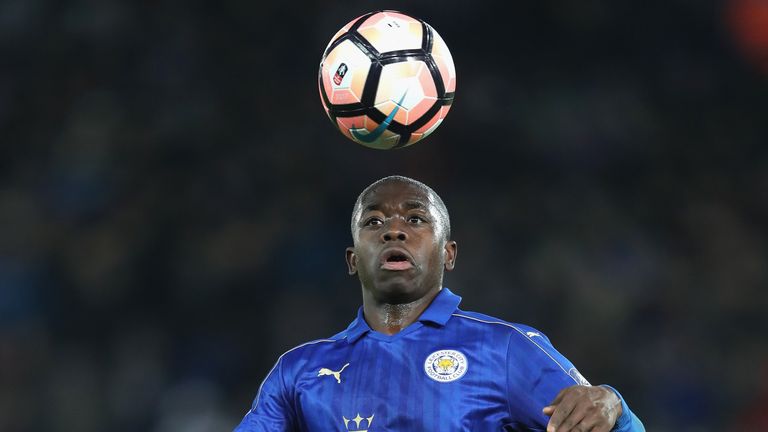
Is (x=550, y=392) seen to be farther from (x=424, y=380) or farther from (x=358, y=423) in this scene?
(x=358, y=423)

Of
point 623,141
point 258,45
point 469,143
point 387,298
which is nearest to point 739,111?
point 623,141

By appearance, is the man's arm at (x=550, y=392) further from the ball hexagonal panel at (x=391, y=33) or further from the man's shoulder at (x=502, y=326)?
the ball hexagonal panel at (x=391, y=33)

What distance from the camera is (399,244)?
3986 mm

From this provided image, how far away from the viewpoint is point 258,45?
911 centimetres

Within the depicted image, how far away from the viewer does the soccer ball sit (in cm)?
435

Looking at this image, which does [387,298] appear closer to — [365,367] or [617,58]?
[365,367]

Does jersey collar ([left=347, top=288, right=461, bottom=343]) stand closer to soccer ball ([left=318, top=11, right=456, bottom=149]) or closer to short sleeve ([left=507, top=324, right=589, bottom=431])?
short sleeve ([left=507, top=324, right=589, bottom=431])

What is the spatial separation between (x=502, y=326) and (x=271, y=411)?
3.07 ft

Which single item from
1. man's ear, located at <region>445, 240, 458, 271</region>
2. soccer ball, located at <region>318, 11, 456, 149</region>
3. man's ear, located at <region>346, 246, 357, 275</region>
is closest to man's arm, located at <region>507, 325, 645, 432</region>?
man's ear, located at <region>445, 240, 458, 271</region>

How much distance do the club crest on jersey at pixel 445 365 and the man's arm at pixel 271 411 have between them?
1.89 feet

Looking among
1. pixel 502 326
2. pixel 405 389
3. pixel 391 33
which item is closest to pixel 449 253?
pixel 502 326

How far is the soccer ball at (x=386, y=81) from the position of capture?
4352 mm

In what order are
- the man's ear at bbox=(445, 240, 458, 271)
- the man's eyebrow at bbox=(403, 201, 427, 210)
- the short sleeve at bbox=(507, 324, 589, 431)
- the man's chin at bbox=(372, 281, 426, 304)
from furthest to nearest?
the man's ear at bbox=(445, 240, 458, 271), the man's eyebrow at bbox=(403, 201, 427, 210), the man's chin at bbox=(372, 281, 426, 304), the short sleeve at bbox=(507, 324, 589, 431)

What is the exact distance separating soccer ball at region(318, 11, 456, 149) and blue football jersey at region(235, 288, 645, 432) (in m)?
0.82
